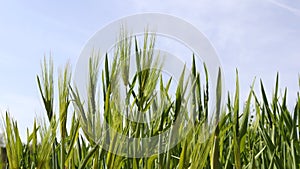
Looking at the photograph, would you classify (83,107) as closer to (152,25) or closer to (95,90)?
(95,90)

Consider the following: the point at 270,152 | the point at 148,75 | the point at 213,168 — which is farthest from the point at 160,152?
the point at 270,152

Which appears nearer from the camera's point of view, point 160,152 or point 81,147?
point 160,152

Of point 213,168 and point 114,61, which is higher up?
Answer: point 114,61

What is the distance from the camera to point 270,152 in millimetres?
791

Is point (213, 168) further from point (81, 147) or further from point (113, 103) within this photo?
point (81, 147)

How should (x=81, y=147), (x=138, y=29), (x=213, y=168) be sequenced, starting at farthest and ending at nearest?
(x=81, y=147) → (x=138, y=29) → (x=213, y=168)

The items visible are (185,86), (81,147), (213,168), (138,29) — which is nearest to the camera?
(213,168)

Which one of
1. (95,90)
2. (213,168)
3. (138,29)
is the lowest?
(213,168)

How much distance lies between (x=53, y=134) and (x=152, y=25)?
0.24 metres

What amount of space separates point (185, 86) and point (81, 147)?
35 cm

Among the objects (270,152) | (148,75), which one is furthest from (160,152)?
(270,152)

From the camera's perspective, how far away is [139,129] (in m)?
0.71

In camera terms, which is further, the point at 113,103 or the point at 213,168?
the point at 113,103

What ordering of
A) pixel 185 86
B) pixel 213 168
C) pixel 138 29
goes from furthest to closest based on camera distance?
pixel 138 29, pixel 185 86, pixel 213 168
